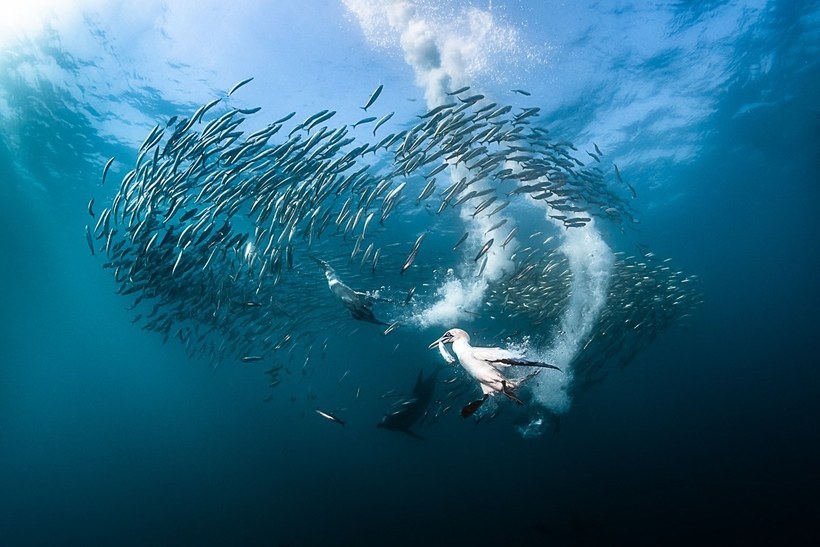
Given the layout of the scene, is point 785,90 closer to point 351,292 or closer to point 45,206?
point 351,292

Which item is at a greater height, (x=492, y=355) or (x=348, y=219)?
(x=348, y=219)

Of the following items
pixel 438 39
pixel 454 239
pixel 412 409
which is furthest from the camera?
pixel 454 239

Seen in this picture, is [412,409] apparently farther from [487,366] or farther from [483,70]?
[483,70]

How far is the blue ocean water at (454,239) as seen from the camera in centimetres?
1238

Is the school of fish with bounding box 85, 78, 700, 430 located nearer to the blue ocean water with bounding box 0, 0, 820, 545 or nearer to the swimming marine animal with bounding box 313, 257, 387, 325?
the swimming marine animal with bounding box 313, 257, 387, 325

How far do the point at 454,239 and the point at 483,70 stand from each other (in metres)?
11.8

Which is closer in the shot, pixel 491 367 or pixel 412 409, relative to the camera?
pixel 491 367

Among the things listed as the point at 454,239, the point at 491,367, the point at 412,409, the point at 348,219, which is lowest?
the point at 491,367

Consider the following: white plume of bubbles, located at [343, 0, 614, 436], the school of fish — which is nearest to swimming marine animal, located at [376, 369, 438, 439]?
the school of fish

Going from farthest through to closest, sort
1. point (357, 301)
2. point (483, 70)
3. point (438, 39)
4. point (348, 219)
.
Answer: point (348, 219) < point (483, 70) < point (438, 39) < point (357, 301)

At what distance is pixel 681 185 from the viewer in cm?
2416

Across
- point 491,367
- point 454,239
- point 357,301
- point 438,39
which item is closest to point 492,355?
point 491,367

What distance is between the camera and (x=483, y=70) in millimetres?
13172

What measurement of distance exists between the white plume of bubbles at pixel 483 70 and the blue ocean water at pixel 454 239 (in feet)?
0.31
